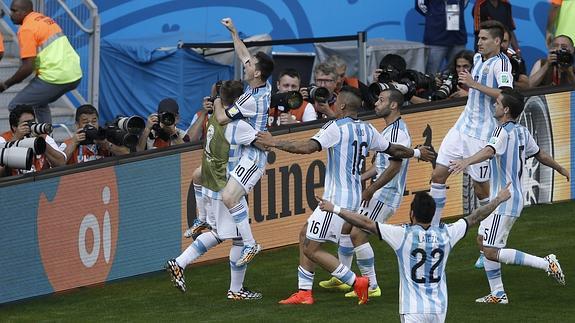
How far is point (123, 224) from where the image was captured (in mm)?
13992

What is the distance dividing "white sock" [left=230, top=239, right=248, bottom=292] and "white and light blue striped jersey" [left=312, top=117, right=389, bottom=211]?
1.14m

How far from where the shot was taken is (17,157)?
12953mm

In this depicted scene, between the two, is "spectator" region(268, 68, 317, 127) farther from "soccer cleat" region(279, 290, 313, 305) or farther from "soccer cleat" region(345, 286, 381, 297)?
"soccer cleat" region(279, 290, 313, 305)

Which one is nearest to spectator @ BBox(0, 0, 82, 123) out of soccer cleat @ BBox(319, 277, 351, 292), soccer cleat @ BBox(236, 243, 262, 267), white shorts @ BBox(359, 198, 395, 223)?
soccer cleat @ BBox(236, 243, 262, 267)

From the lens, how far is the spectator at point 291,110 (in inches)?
592

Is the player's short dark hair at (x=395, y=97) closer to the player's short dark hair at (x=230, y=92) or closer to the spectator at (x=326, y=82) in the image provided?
the player's short dark hair at (x=230, y=92)

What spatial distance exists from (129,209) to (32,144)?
4.30ft

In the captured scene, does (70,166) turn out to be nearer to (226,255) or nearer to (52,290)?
(52,290)

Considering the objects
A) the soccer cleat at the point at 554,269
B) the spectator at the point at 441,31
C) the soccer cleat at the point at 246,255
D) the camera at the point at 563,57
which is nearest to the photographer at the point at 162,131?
the soccer cleat at the point at 246,255

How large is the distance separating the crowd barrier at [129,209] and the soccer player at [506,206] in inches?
124

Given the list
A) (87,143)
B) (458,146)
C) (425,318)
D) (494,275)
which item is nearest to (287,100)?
(458,146)

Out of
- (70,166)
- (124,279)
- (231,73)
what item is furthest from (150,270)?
(231,73)

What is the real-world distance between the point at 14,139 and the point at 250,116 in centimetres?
238

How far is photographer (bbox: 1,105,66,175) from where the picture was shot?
1377cm
